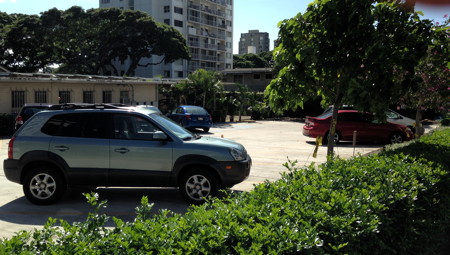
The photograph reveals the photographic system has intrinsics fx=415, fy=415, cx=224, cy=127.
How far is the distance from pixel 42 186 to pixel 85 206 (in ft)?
2.79

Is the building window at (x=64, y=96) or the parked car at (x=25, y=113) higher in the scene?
the building window at (x=64, y=96)

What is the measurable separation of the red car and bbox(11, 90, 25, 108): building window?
16.6 metres

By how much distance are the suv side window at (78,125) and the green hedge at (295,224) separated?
4.37m

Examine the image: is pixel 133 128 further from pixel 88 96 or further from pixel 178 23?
pixel 178 23

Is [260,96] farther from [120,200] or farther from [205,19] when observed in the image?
[205,19]

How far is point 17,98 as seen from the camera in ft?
78.0

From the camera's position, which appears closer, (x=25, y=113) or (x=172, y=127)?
(x=172, y=127)

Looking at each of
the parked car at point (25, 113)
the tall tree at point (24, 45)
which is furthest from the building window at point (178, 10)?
the parked car at point (25, 113)

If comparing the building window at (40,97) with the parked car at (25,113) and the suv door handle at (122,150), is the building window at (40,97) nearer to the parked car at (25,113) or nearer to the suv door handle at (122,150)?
the parked car at (25,113)

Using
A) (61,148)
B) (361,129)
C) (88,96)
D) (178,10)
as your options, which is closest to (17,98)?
(88,96)

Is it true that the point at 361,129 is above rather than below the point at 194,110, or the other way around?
below

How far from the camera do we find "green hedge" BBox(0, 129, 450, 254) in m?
2.54

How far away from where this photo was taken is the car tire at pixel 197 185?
754 cm

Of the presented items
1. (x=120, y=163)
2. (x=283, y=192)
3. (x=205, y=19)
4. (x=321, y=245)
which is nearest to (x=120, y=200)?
(x=120, y=163)
